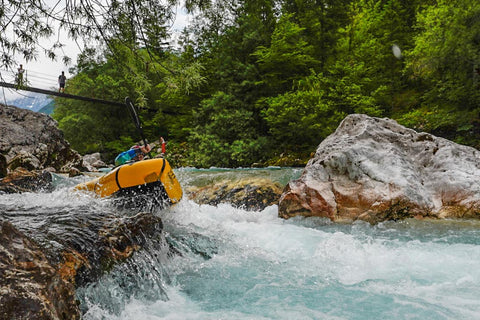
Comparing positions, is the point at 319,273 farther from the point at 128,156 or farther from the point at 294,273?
the point at 128,156

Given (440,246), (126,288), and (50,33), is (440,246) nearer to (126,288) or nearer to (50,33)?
(126,288)

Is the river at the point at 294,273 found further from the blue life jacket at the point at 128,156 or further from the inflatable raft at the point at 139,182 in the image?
the blue life jacket at the point at 128,156

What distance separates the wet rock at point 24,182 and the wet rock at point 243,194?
305 centimetres

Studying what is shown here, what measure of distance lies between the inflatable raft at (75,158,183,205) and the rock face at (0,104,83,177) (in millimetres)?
6210

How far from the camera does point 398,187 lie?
4832 millimetres

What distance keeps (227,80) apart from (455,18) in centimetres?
895

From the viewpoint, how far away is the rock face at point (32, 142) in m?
9.98

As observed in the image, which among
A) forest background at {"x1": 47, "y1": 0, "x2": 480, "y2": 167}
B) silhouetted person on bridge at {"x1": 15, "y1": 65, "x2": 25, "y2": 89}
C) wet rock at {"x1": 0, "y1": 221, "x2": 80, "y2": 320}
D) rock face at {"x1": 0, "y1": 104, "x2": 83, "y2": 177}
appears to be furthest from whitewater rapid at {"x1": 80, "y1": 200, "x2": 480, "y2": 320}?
rock face at {"x1": 0, "y1": 104, "x2": 83, "y2": 177}

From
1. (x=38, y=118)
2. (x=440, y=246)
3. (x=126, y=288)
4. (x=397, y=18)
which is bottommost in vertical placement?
(x=440, y=246)

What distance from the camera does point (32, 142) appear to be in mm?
10961

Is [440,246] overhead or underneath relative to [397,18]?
underneath

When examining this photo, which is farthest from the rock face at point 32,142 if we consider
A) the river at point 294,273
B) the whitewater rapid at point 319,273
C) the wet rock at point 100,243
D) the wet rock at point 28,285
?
the wet rock at point 28,285

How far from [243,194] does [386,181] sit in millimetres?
2628

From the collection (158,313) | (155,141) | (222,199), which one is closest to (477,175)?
(222,199)
